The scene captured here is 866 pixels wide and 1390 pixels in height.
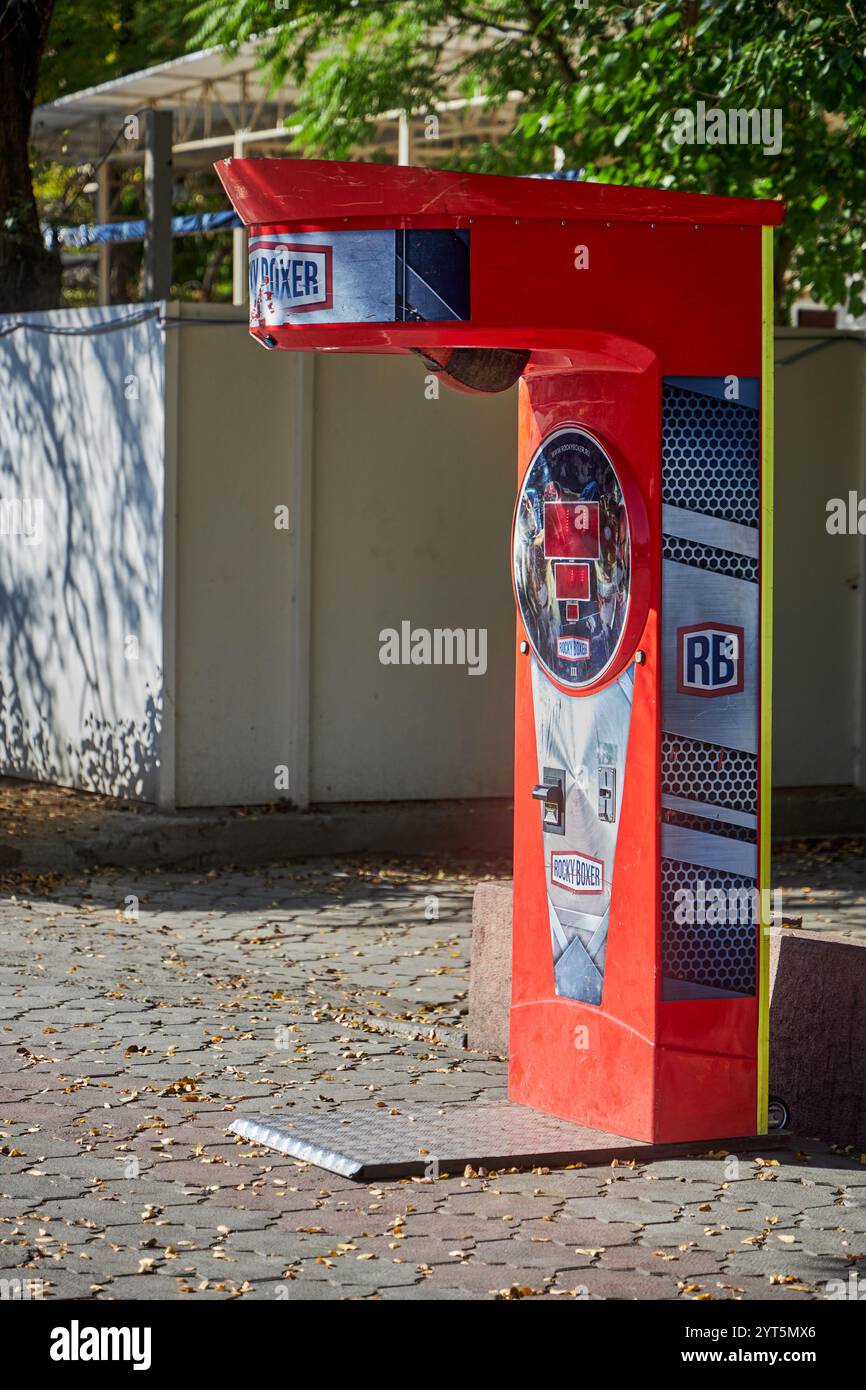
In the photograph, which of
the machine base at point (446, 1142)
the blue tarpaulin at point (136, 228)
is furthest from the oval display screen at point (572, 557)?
the blue tarpaulin at point (136, 228)

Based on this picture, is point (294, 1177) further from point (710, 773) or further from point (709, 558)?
point (709, 558)

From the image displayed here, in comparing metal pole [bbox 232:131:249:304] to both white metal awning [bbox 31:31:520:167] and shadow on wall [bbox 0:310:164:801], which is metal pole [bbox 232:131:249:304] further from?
shadow on wall [bbox 0:310:164:801]

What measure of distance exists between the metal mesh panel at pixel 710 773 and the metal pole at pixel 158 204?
7.24 meters

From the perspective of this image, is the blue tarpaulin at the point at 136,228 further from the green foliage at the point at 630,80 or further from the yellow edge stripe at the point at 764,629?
the yellow edge stripe at the point at 764,629

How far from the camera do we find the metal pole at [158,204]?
12.4 meters

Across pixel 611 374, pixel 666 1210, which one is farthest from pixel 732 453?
pixel 666 1210

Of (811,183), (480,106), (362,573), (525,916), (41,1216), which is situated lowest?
(41,1216)

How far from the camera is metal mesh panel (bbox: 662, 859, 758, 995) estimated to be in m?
5.98

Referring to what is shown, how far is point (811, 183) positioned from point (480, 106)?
810 cm

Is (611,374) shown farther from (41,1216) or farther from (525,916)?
(41,1216)

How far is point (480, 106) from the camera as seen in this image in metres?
20.8

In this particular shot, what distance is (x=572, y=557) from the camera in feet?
20.5

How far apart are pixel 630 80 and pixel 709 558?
24.0 feet

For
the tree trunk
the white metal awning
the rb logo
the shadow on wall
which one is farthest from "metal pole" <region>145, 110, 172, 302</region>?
the white metal awning
